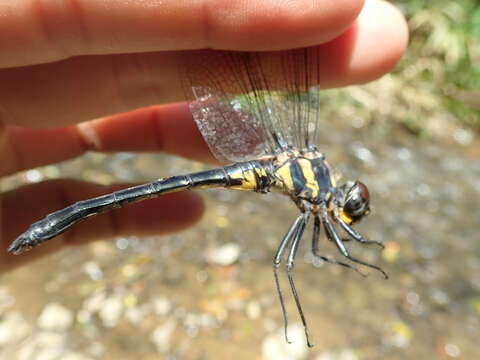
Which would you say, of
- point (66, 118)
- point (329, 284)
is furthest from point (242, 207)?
point (66, 118)

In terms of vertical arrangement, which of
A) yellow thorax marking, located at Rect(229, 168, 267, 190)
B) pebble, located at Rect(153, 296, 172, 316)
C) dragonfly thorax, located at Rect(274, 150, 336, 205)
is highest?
yellow thorax marking, located at Rect(229, 168, 267, 190)

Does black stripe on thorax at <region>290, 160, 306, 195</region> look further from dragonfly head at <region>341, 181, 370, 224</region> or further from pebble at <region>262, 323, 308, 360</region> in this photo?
pebble at <region>262, 323, 308, 360</region>

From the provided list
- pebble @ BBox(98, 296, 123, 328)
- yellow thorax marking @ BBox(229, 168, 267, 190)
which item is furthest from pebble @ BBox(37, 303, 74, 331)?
yellow thorax marking @ BBox(229, 168, 267, 190)

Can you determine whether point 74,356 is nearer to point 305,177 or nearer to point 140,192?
point 140,192

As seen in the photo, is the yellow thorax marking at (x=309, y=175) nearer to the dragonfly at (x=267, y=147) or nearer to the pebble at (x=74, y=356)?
the dragonfly at (x=267, y=147)

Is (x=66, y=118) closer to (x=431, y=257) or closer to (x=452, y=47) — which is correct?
(x=431, y=257)

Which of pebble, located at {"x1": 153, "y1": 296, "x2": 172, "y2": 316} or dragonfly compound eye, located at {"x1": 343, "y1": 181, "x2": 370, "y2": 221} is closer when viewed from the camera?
dragonfly compound eye, located at {"x1": 343, "y1": 181, "x2": 370, "y2": 221}

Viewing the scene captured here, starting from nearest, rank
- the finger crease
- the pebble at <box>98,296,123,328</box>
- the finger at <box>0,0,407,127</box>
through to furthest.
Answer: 1. the finger at <box>0,0,407,127</box>
2. the finger crease
3. the pebble at <box>98,296,123,328</box>
